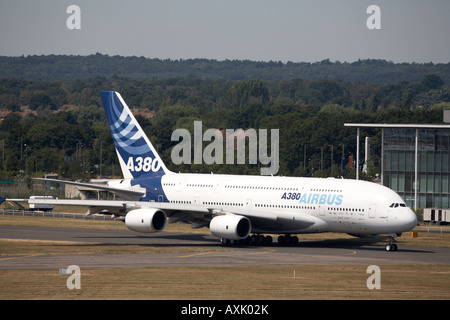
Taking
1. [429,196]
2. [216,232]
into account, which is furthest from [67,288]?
[429,196]

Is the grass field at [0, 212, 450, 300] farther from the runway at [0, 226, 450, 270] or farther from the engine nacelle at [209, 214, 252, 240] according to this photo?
the engine nacelle at [209, 214, 252, 240]

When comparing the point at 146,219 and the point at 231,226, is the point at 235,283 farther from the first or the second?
the point at 146,219

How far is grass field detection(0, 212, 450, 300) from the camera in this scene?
3516 cm

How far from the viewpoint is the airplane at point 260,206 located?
55.5 metres

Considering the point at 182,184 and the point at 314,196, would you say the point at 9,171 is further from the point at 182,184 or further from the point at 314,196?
the point at 314,196

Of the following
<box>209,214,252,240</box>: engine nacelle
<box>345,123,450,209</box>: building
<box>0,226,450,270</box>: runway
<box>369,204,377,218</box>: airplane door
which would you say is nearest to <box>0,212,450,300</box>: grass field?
<box>0,226,450,270</box>: runway

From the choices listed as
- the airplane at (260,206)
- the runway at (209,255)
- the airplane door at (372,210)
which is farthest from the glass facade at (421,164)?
the airplane door at (372,210)

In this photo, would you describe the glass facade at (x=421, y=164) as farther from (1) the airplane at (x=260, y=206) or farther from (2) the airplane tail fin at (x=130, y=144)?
(2) the airplane tail fin at (x=130, y=144)

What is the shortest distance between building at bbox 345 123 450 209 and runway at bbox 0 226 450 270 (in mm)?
34067

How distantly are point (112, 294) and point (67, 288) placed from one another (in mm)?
2929

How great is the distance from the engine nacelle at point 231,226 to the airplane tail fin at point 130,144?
10730 mm

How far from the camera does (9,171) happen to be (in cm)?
13325

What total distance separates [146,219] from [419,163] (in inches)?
1972
